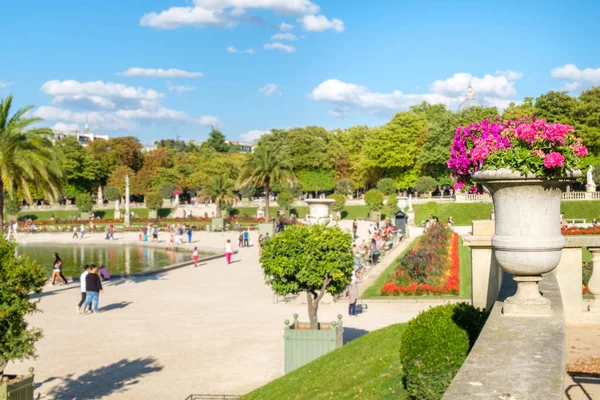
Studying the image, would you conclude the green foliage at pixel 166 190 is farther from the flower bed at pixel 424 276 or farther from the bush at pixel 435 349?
the bush at pixel 435 349

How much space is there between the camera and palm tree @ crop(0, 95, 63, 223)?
59.3ft

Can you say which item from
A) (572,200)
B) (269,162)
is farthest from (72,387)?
(572,200)

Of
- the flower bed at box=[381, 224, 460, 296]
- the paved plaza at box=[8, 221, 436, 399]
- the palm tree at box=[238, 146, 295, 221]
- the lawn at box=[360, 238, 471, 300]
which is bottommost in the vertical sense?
the paved plaza at box=[8, 221, 436, 399]

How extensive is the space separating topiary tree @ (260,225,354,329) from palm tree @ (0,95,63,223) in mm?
8392

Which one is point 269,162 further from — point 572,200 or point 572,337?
point 572,337

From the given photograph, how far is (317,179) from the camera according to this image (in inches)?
3428

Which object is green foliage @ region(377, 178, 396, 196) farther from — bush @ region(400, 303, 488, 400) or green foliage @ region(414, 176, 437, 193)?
bush @ region(400, 303, 488, 400)

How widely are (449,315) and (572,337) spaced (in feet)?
9.30

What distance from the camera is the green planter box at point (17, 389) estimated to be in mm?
8906

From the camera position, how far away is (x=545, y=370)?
3248mm

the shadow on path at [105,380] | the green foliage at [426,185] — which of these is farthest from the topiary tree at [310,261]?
the green foliage at [426,185]

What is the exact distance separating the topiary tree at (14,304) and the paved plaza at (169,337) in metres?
2.28

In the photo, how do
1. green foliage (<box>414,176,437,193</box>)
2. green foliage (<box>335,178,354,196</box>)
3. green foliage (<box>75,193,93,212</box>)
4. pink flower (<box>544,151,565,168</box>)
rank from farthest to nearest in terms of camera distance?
green foliage (<box>335,178,354,196</box>)
green foliage (<box>414,176,437,193</box>)
green foliage (<box>75,193,93,212</box>)
pink flower (<box>544,151,565,168</box>)

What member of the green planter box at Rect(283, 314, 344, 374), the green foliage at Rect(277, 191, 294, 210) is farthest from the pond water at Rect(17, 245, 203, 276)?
the green foliage at Rect(277, 191, 294, 210)
